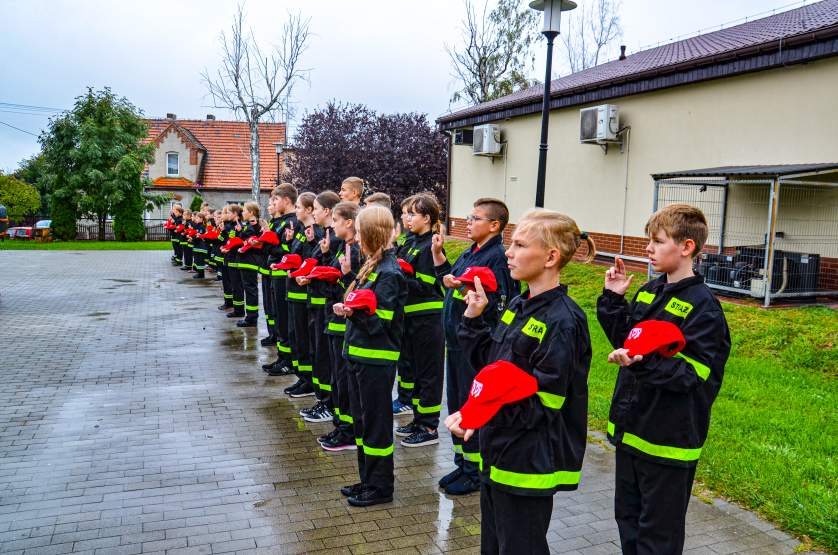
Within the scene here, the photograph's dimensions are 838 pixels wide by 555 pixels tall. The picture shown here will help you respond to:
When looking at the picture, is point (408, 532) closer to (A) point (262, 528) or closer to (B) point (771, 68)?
(A) point (262, 528)

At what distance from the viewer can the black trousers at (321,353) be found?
6.27 meters

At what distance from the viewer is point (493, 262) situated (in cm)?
471

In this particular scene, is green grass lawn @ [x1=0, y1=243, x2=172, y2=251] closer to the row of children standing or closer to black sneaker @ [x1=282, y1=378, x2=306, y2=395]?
black sneaker @ [x1=282, y1=378, x2=306, y2=395]

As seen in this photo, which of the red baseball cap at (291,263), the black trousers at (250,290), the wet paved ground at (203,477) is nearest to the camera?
the wet paved ground at (203,477)

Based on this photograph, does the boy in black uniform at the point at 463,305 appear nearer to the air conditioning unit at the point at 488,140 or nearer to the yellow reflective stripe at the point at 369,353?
the yellow reflective stripe at the point at 369,353

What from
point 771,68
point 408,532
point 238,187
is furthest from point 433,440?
point 238,187

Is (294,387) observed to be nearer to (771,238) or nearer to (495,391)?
(495,391)

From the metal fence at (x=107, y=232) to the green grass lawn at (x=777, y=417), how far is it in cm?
3382

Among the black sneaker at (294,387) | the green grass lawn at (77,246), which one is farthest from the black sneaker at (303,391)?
the green grass lawn at (77,246)

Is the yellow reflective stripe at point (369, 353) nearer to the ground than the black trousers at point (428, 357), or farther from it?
farther from it

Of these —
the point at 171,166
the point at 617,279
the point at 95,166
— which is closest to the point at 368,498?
the point at 617,279

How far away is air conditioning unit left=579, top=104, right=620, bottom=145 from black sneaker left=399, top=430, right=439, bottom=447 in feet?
37.4

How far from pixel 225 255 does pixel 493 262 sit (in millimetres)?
8758

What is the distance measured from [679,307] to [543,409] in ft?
3.09
